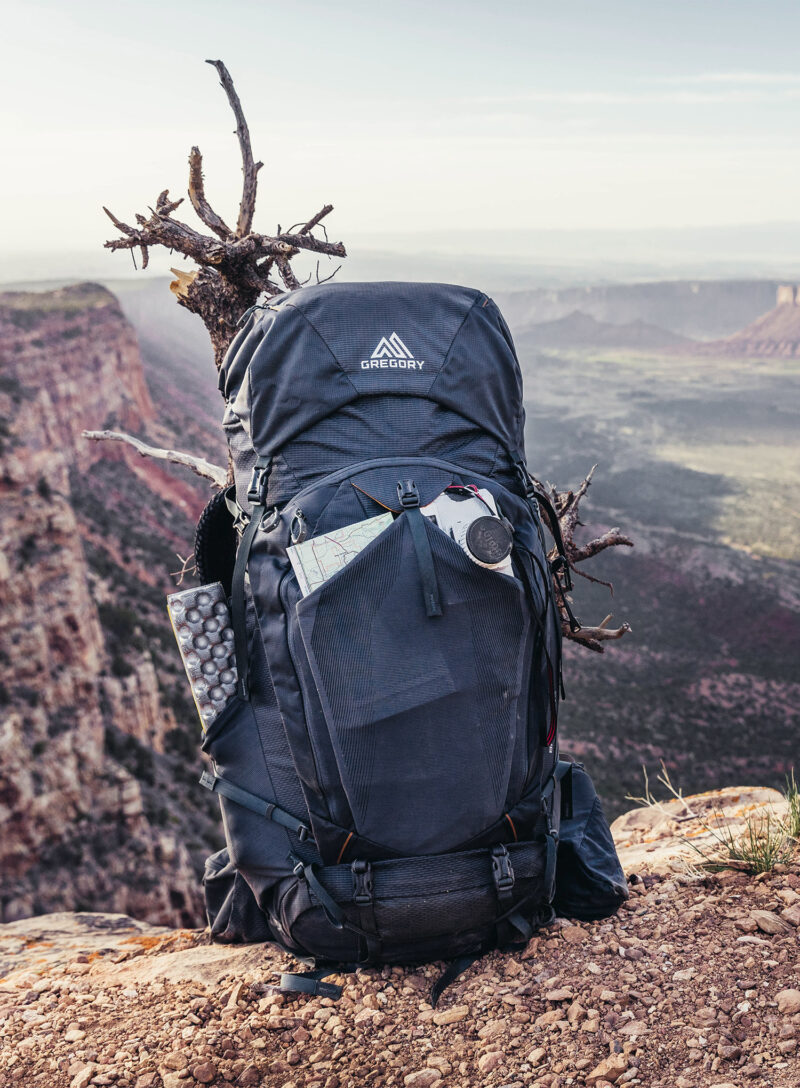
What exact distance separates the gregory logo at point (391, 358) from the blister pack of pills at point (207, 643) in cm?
78

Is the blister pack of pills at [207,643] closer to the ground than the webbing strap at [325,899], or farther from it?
farther from it

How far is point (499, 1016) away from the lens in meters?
1.88

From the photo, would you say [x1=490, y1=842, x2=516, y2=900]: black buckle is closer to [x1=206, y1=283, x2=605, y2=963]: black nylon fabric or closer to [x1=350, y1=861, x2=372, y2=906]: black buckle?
[x1=206, y1=283, x2=605, y2=963]: black nylon fabric

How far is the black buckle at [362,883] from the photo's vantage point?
189 centimetres

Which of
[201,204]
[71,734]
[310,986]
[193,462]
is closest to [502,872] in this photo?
[310,986]

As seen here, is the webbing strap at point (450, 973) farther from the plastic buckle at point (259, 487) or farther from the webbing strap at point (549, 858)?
the plastic buckle at point (259, 487)

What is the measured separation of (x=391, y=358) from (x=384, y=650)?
0.83 m

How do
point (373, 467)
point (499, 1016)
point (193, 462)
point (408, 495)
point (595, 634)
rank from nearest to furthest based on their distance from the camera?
point (499, 1016), point (408, 495), point (373, 467), point (193, 462), point (595, 634)

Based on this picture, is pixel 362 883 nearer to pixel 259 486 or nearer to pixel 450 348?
pixel 259 486

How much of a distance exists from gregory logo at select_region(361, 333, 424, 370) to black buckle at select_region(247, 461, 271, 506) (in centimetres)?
40

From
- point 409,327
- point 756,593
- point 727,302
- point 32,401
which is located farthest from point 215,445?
point 727,302

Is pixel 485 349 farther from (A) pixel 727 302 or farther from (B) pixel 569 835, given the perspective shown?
(A) pixel 727 302

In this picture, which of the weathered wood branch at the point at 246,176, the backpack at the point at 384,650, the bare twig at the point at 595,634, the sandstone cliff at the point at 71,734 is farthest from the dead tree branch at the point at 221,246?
the sandstone cliff at the point at 71,734

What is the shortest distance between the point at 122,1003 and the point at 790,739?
99.8ft
